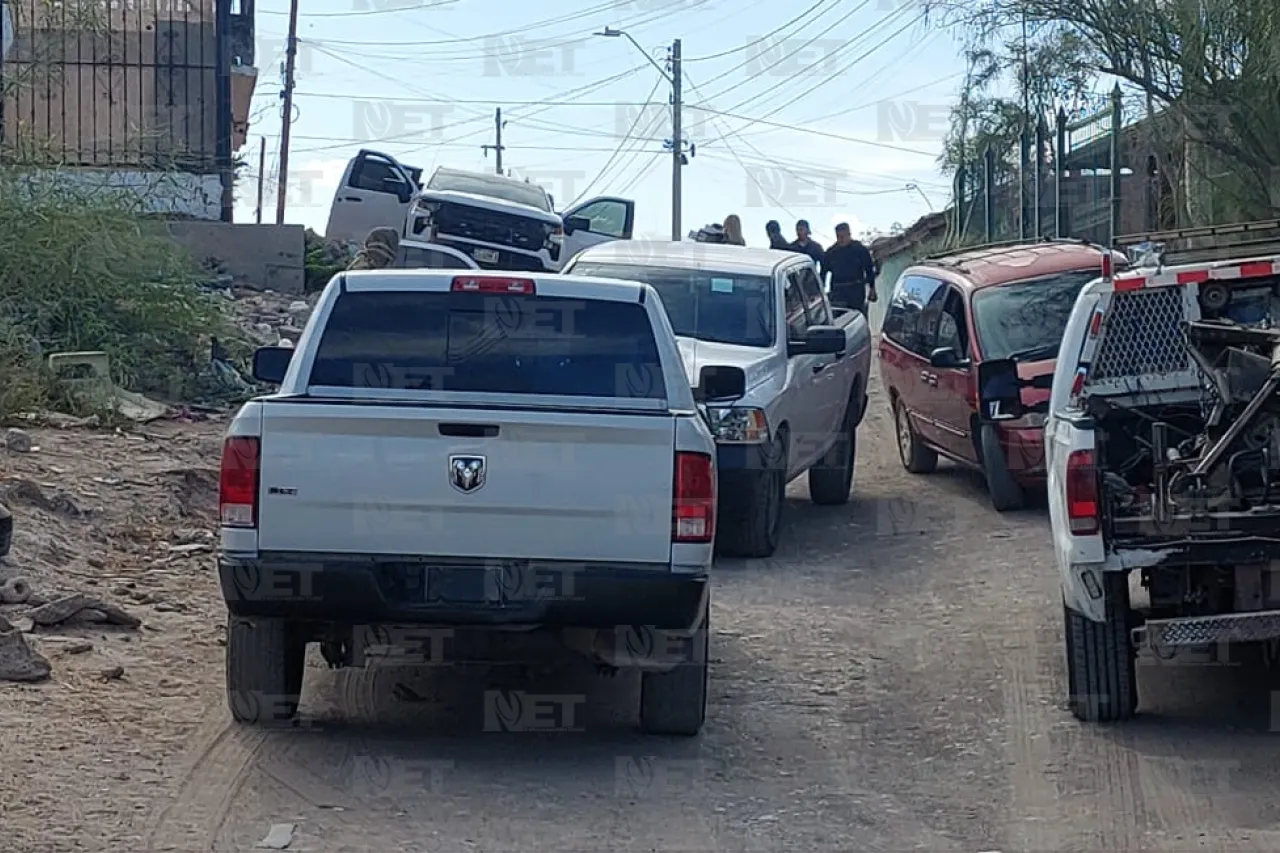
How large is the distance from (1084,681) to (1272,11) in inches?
383

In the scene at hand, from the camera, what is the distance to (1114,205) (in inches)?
784

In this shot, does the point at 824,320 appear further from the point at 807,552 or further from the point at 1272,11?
the point at 1272,11

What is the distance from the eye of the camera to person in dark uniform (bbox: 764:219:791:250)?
69.2ft

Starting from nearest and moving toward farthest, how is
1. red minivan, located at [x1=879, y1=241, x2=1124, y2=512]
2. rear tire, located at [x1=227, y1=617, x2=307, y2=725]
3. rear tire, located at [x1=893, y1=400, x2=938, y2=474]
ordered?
rear tire, located at [x1=227, y1=617, x2=307, y2=725] < red minivan, located at [x1=879, y1=241, x2=1124, y2=512] < rear tire, located at [x1=893, y1=400, x2=938, y2=474]

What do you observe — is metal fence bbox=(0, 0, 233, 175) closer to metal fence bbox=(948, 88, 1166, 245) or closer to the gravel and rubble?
the gravel and rubble

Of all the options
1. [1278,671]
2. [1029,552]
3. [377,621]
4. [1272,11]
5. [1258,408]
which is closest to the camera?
[377,621]


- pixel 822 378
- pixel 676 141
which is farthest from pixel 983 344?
pixel 676 141

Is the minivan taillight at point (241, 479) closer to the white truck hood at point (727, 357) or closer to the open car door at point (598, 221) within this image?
the white truck hood at point (727, 357)

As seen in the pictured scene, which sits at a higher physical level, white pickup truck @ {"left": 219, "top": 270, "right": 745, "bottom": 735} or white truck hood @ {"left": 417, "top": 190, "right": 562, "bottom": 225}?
white truck hood @ {"left": 417, "top": 190, "right": 562, "bottom": 225}

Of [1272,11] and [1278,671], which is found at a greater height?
[1272,11]

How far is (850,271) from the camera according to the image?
20.1m

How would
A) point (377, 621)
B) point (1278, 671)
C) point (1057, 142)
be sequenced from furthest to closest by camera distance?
point (1057, 142), point (1278, 671), point (377, 621)

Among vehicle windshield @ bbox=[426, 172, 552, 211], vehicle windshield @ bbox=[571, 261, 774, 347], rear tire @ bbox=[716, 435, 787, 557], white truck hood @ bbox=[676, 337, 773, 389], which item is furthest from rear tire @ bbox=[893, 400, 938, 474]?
vehicle windshield @ bbox=[426, 172, 552, 211]

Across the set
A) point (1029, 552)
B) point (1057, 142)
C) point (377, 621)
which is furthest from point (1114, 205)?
point (377, 621)
